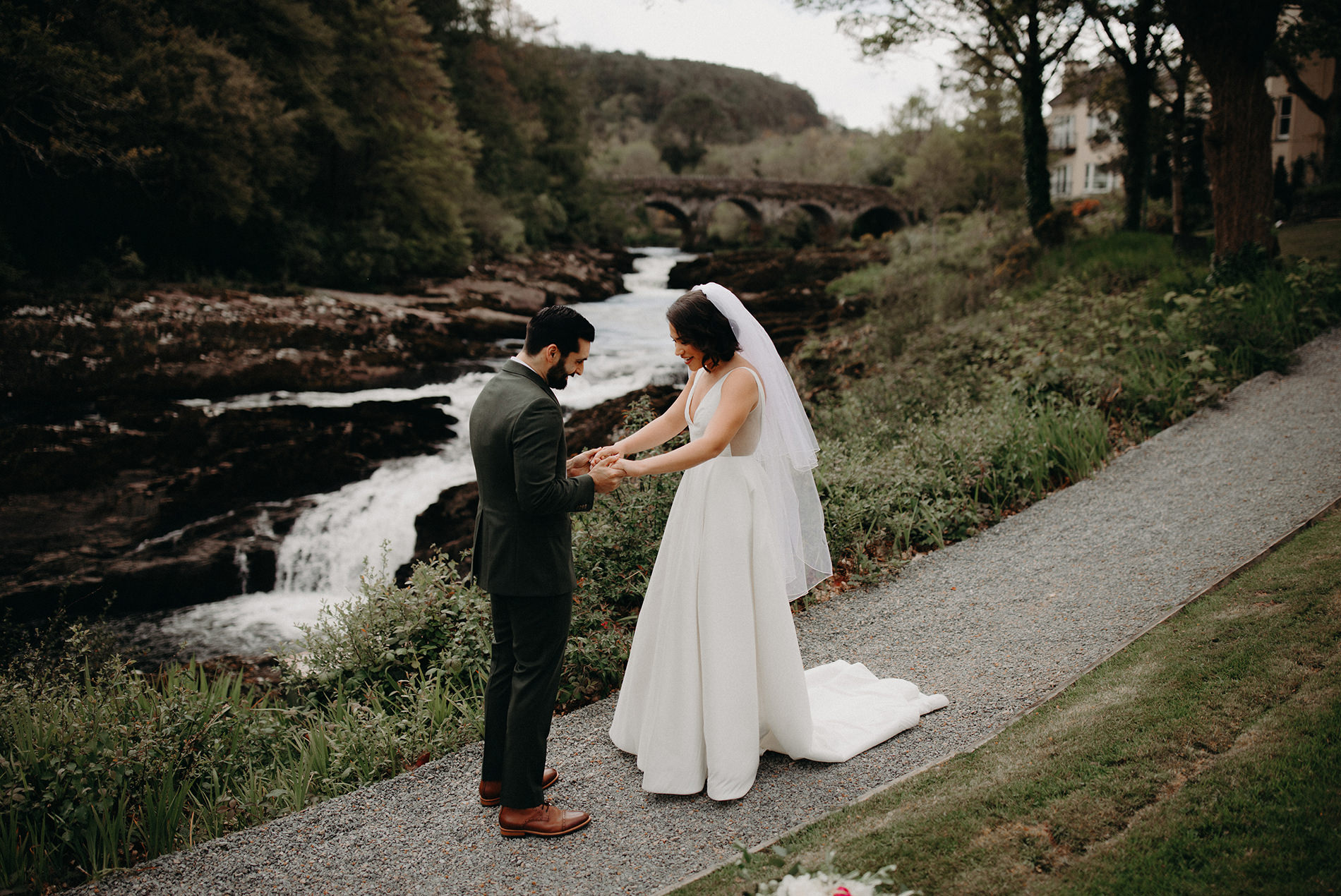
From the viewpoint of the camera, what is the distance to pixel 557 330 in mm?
3061

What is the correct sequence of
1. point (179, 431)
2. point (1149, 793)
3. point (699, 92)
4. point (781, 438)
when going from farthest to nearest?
point (699, 92)
point (179, 431)
point (781, 438)
point (1149, 793)

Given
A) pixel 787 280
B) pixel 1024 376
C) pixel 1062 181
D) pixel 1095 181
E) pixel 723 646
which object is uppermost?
pixel 1062 181

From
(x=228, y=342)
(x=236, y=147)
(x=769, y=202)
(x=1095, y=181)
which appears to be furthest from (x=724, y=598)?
(x=1095, y=181)

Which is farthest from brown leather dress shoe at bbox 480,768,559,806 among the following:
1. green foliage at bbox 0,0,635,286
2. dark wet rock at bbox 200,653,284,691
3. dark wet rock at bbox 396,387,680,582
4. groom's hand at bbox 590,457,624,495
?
green foliage at bbox 0,0,635,286

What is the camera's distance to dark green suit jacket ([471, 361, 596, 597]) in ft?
9.42

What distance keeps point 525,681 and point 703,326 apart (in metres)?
1.68

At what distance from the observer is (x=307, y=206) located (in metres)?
21.8

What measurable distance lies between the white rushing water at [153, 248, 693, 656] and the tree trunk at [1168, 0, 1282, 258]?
8.84 metres

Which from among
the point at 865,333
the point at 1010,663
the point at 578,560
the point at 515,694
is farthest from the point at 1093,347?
the point at 515,694

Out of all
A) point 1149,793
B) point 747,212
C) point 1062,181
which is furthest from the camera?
point 747,212

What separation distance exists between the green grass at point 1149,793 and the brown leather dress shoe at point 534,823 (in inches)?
25.6

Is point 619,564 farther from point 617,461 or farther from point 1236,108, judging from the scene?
point 1236,108

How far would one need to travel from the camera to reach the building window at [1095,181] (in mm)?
43344

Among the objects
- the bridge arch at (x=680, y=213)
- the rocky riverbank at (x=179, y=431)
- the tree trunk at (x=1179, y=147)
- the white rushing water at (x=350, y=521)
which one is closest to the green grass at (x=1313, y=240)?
the tree trunk at (x=1179, y=147)
